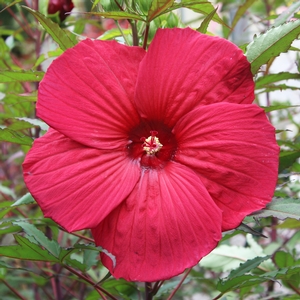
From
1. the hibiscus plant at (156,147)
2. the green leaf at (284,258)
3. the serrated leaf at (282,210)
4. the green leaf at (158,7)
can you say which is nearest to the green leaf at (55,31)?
the hibiscus plant at (156,147)

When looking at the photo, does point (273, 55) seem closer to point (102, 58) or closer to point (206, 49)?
point (206, 49)

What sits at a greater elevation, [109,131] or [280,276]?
[109,131]

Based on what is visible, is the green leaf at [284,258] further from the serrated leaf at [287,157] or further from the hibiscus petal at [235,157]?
the hibiscus petal at [235,157]

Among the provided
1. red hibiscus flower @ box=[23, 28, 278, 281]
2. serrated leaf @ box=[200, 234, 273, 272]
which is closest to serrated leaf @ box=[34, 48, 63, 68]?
red hibiscus flower @ box=[23, 28, 278, 281]

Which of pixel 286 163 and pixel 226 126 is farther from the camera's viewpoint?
pixel 286 163

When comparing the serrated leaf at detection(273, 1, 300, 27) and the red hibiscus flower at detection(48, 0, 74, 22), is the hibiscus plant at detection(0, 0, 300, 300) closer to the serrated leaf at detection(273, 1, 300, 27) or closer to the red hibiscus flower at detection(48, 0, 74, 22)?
the serrated leaf at detection(273, 1, 300, 27)

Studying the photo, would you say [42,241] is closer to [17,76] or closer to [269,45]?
[17,76]

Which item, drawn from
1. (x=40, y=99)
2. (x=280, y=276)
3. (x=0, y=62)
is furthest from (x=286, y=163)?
(x=0, y=62)

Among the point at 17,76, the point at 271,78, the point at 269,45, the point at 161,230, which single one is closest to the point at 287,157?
the point at 271,78
